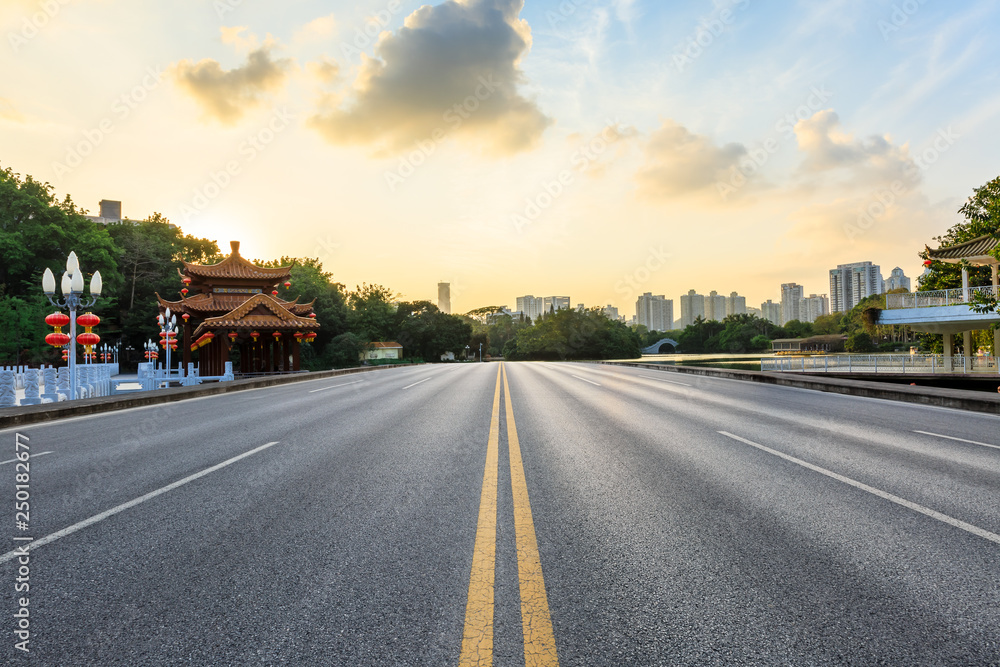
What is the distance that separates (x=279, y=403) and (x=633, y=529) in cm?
1211

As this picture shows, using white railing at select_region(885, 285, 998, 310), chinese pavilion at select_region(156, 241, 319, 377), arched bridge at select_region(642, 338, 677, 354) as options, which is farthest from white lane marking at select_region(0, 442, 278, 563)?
arched bridge at select_region(642, 338, 677, 354)

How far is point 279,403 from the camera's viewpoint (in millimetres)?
13695

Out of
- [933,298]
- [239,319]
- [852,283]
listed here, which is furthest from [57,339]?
[852,283]

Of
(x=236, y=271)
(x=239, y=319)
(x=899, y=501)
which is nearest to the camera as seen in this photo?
(x=899, y=501)

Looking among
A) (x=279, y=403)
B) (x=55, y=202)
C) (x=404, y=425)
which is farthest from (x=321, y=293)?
(x=404, y=425)

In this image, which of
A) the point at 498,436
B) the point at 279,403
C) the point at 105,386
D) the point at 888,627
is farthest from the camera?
the point at 105,386

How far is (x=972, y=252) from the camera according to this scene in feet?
93.0

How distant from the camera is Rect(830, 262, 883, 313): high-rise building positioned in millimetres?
136750

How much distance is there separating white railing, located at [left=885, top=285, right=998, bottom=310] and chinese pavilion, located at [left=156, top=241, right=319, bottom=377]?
1475 inches

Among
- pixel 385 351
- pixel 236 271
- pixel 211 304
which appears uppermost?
pixel 236 271

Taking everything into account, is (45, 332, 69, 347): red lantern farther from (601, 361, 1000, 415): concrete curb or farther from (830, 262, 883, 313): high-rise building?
(830, 262, 883, 313): high-rise building

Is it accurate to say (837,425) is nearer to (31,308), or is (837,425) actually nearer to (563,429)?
(563,429)

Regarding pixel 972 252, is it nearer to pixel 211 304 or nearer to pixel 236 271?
pixel 236 271

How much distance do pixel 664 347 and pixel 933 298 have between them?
110m
